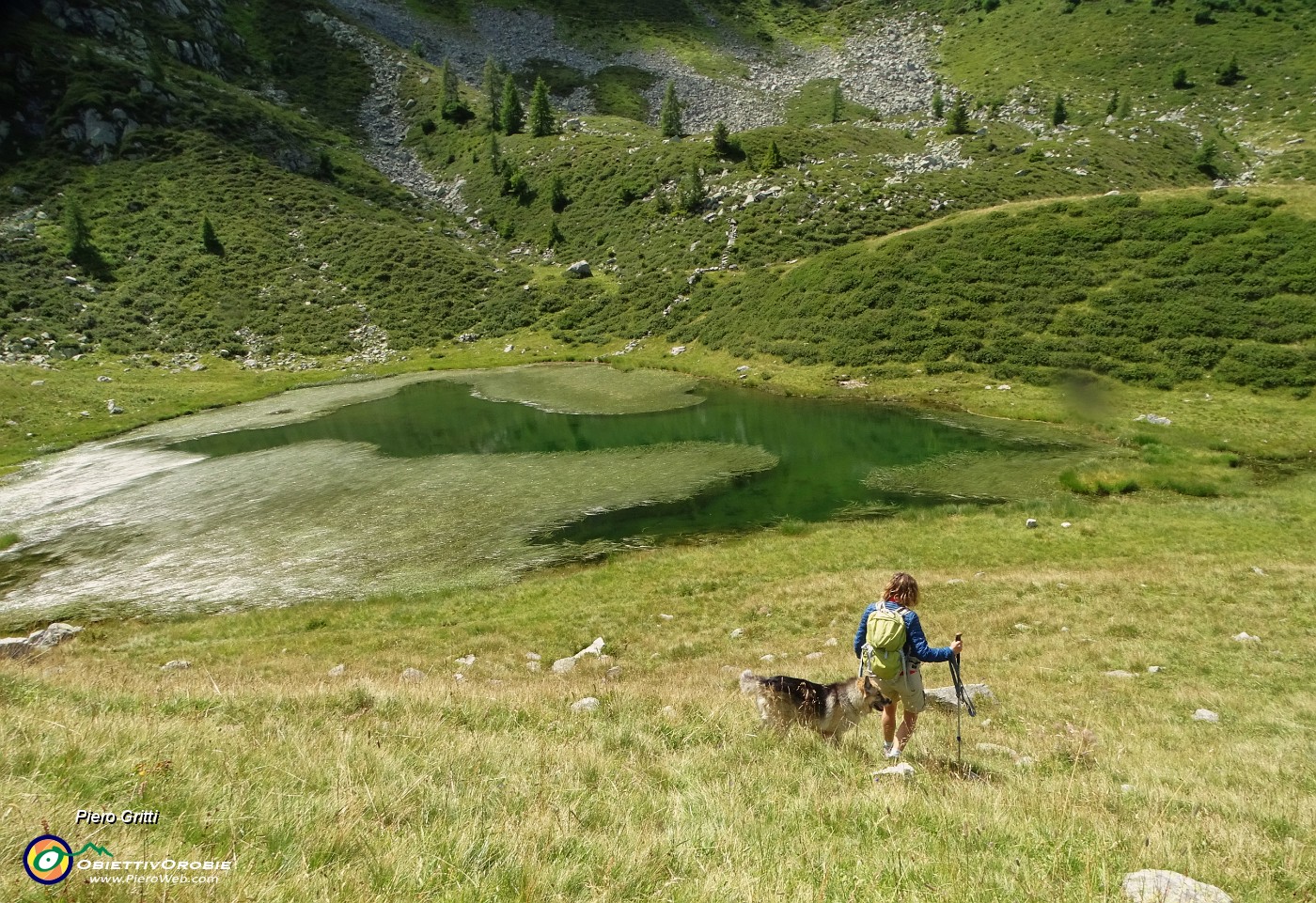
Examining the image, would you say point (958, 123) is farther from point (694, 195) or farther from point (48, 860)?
point (48, 860)

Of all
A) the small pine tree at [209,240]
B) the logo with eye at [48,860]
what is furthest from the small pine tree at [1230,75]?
the small pine tree at [209,240]

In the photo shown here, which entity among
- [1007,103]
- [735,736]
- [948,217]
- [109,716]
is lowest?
[735,736]

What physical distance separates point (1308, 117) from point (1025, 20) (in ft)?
244

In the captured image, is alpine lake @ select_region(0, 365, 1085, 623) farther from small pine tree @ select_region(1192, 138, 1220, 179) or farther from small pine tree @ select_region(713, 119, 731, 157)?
small pine tree @ select_region(1192, 138, 1220, 179)

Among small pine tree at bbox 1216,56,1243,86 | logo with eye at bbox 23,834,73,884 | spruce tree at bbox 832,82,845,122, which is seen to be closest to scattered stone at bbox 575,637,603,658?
logo with eye at bbox 23,834,73,884

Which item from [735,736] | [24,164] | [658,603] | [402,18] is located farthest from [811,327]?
[402,18]

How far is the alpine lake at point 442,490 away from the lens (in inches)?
913

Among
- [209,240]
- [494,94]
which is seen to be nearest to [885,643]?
[209,240]

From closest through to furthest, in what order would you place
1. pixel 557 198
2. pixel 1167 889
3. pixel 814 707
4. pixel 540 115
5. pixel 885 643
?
pixel 1167 889 < pixel 885 643 < pixel 814 707 < pixel 557 198 < pixel 540 115

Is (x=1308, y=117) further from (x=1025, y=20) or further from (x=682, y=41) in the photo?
(x=682, y=41)

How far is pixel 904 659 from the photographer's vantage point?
8156 mm

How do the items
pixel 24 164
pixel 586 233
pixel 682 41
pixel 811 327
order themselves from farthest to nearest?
1. pixel 682 41
2. pixel 586 233
3. pixel 24 164
4. pixel 811 327

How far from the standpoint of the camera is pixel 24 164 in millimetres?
89625

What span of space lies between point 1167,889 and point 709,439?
34.4 meters
